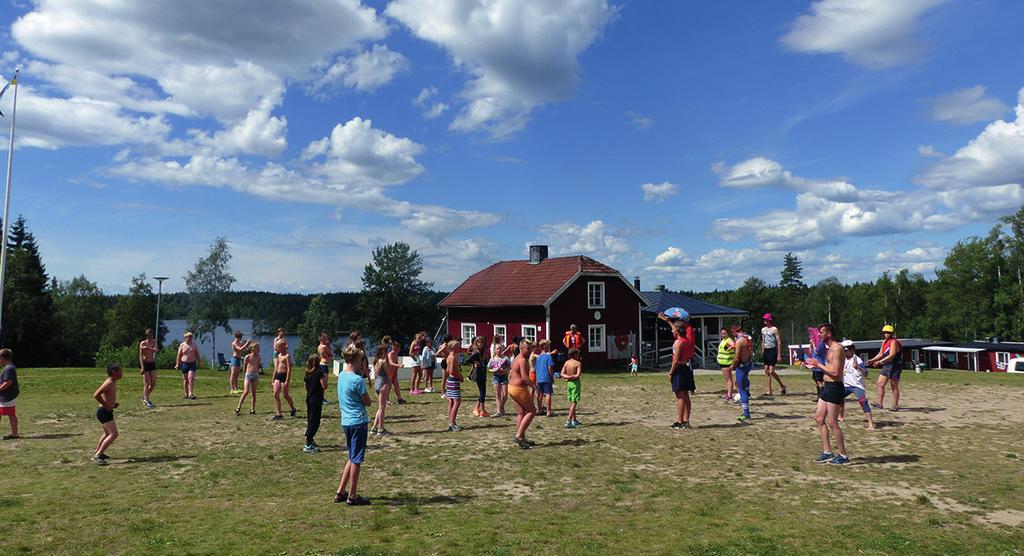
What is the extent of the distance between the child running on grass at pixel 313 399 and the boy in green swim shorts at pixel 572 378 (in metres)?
4.41

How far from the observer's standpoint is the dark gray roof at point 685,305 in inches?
1328

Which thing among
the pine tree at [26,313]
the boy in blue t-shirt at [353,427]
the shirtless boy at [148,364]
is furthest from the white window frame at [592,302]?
the pine tree at [26,313]

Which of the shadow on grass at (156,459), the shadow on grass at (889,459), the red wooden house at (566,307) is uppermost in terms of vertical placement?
the red wooden house at (566,307)

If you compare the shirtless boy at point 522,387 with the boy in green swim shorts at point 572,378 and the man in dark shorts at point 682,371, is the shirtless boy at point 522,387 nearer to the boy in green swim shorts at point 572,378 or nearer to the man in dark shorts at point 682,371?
the boy in green swim shorts at point 572,378

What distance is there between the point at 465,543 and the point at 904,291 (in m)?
91.4

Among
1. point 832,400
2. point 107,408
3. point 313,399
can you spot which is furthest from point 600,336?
point 107,408

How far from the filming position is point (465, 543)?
19.3 feet

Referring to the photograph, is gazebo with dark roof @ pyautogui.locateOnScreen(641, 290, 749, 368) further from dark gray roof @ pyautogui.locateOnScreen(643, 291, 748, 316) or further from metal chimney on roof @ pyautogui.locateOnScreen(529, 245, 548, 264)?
metal chimney on roof @ pyautogui.locateOnScreen(529, 245, 548, 264)

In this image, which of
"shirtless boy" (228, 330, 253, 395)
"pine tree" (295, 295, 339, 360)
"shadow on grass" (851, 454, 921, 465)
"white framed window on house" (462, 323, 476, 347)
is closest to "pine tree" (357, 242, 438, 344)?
"pine tree" (295, 295, 339, 360)

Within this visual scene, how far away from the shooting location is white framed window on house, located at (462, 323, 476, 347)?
3531 centimetres

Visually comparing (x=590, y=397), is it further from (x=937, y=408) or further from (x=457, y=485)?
(x=457, y=485)

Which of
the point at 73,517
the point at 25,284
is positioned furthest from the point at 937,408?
the point at 25,284

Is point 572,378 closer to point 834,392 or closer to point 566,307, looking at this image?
point 834,392

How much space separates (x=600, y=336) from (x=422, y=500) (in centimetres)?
2526
